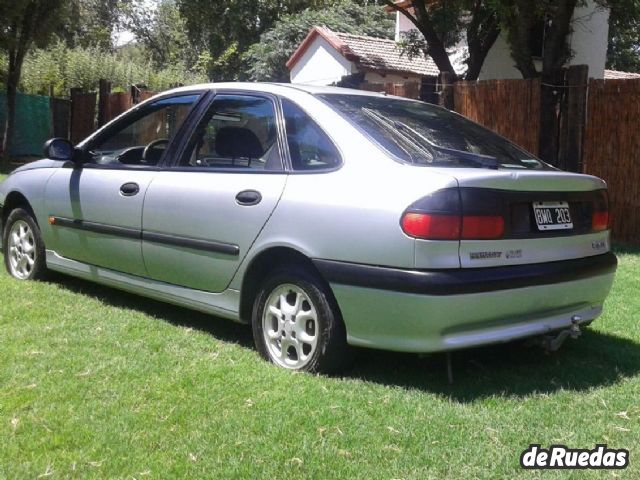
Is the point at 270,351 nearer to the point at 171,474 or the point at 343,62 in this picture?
the point at 171,474

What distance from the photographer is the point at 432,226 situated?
3650 millimetres

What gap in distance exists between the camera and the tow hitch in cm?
421

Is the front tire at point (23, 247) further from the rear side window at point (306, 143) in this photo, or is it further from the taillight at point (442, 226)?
the taillight at point (442, 226)

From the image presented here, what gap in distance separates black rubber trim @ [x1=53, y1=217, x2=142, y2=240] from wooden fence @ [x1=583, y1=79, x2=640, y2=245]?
624cm

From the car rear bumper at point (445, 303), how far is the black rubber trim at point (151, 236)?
2.51 feet

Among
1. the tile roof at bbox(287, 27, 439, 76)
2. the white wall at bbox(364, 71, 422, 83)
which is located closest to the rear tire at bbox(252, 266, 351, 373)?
the tile roof at bbox(287, 27, 439, 76)

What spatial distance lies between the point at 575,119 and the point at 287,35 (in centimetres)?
2497

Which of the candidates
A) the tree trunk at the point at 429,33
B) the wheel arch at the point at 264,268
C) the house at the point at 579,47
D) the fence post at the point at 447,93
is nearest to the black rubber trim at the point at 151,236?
the wheel arch at the point at 264,268

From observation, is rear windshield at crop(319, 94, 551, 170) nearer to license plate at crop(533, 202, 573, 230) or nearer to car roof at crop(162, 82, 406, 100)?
car roof at crop(162, 82, 406, 100)

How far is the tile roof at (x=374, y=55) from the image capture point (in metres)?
23.5

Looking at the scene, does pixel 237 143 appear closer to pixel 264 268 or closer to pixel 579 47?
pixel 264 268

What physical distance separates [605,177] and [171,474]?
7.70 metres

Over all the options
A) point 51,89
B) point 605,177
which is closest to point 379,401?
point 605,177

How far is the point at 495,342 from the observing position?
12.8ft
